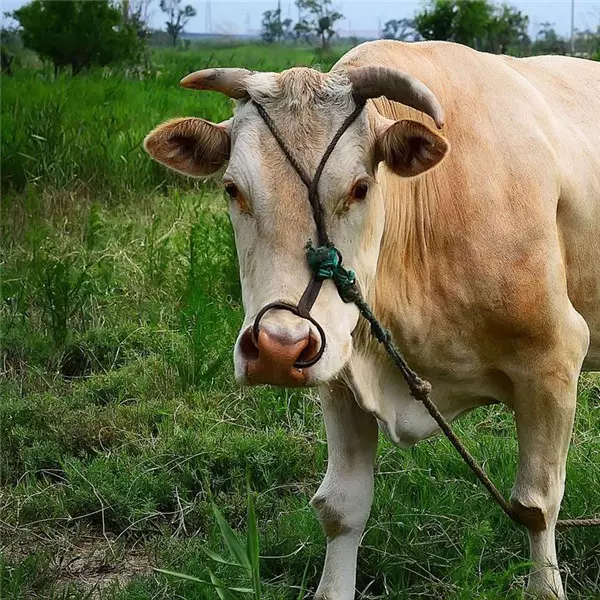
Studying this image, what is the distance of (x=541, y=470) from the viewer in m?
3.26

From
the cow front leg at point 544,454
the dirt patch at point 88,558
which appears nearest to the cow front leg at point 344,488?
the cow front leg at point 544,454

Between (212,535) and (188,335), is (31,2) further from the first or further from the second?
(212,535)

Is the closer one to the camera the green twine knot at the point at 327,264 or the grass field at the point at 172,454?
the green twine knot at the point at 327,264

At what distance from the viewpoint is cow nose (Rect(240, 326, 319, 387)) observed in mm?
2438

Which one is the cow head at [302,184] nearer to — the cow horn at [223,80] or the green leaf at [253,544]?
the cow horn at [223,80]

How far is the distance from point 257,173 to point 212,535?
146cm

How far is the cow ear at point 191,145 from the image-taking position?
2.93 metres

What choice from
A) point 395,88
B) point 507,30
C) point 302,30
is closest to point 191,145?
point 395,88

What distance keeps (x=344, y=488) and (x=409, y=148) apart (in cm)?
124

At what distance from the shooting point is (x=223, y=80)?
2.85 meters

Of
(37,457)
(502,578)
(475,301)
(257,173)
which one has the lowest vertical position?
(37,457)

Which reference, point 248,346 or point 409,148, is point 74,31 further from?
point 248,346

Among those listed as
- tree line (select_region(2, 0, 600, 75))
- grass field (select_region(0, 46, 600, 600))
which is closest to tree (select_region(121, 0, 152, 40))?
tree line (select_region(2, 0, 600, 75))

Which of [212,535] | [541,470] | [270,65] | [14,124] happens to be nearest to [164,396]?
[212,535]
